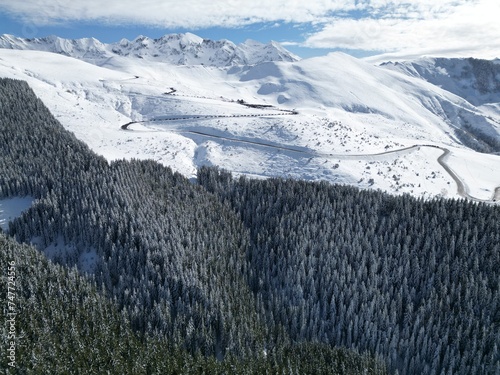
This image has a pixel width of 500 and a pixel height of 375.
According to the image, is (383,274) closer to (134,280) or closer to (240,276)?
(240,276)

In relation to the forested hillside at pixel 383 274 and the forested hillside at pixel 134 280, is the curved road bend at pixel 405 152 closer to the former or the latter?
the forested hillside at pixel 383 274

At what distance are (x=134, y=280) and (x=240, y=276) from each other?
324 inches

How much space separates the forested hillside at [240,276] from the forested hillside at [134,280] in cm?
12

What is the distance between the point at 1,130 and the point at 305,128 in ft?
158

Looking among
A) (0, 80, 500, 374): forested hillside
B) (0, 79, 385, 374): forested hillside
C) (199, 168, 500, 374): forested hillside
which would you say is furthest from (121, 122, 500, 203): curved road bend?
(0, 79, 385, 374): forested hillside

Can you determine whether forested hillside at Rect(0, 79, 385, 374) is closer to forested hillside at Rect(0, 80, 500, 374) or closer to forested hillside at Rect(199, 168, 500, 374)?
forested hillside at Rect(0, 80, 500, 374)

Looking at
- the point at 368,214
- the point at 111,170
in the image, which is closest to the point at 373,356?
the point at 368,214

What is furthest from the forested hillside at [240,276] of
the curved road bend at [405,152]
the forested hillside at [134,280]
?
the curved road bend at [405,152]

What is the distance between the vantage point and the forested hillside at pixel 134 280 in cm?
2014

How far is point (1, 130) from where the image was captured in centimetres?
4697

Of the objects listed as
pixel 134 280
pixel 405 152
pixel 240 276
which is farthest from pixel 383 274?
pixel 405 152

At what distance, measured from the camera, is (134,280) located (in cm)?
2611

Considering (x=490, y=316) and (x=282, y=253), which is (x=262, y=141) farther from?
(x=490, y=316)

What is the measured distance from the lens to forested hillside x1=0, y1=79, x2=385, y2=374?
20141 mm
